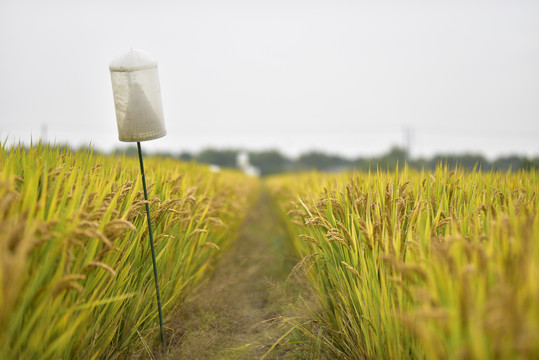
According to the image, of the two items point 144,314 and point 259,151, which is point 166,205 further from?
point 259,151

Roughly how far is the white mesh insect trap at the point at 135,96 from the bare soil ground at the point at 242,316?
1.71 feet

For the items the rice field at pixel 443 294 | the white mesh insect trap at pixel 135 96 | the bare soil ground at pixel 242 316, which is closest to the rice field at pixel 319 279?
the rice field at pixel 443 294

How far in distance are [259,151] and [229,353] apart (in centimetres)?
6791

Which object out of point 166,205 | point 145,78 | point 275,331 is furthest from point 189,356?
point 145,78

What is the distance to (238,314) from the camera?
12.1 feet

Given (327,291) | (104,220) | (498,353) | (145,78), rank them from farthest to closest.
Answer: (327,291) → (145,78) → (104,220) → (498,353)

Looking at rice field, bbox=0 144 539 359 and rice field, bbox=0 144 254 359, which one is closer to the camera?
rice field, bbox=0 144 539 359

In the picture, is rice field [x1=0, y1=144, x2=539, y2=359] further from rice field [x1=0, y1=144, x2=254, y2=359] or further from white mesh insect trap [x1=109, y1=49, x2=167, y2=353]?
white mesh insect trap [x1=109, y1=49, x2=167, y2=353]

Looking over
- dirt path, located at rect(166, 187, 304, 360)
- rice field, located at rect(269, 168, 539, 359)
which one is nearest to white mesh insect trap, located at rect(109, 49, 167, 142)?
rice field, located at rect(269, 168, 539, 359)

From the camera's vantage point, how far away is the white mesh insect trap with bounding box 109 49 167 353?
2.56m

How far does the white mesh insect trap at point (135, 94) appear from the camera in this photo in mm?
2561

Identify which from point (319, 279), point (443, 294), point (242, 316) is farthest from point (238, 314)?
point (443, 294)

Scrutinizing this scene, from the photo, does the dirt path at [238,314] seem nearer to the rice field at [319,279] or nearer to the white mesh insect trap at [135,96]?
the rice field at [319,279]

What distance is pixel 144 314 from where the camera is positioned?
2693mm
